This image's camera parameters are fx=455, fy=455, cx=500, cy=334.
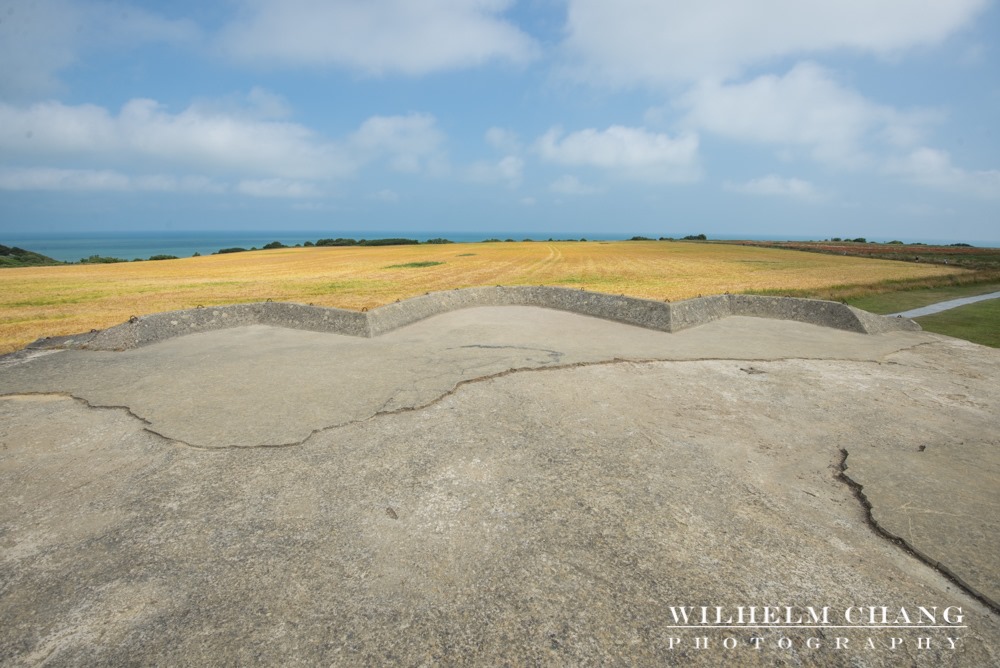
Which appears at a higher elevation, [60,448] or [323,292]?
[323,292]

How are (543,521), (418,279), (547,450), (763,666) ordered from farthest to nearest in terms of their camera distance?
(418,279), (547,450), (543,521), (763,666)

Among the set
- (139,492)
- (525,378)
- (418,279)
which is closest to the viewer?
(139,492)

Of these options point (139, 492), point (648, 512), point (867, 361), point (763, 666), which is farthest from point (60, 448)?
point (867, 361)

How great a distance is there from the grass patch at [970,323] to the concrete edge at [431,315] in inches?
64.0

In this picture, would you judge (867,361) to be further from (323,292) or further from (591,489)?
(323,292)

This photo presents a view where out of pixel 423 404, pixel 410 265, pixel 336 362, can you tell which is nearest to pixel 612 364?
pixel 423 404

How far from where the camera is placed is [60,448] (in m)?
5.78

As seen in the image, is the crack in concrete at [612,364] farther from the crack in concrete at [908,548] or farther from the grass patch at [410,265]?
the grass patch at [410,265]

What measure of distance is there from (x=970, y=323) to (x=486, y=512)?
17.6 m

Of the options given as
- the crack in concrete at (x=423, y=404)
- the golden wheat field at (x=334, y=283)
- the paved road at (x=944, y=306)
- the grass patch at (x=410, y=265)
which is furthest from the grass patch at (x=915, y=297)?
the grass patch at (x=410, y=265)

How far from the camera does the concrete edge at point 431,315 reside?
35.6ft

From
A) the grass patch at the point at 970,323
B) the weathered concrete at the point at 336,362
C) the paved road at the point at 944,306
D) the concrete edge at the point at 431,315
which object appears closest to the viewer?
the weathered concrete at the point at 336,362

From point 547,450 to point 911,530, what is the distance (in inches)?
141

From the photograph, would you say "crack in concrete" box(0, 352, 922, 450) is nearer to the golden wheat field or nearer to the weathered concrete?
the weathered concrete
